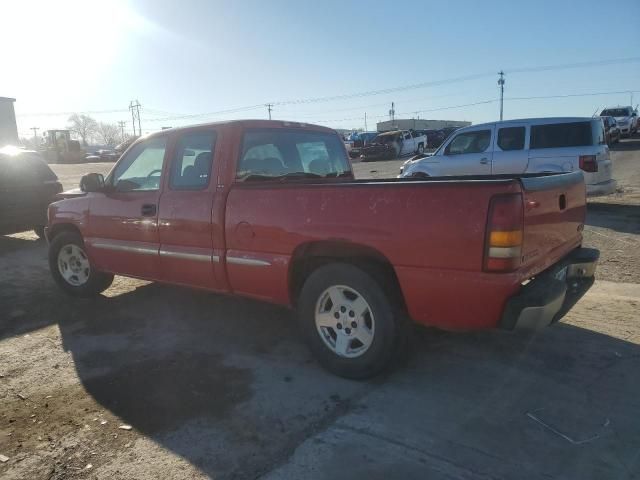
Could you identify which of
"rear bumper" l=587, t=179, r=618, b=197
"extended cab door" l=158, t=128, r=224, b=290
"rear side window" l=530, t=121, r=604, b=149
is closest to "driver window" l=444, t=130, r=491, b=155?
"rear side window" l=530, t=121, r=604, b=149

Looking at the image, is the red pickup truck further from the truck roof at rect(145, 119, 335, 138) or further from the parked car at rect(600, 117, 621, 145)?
the parked car at rect(600, 117, 621, 145)

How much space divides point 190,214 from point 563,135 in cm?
830

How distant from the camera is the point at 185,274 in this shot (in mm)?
4391

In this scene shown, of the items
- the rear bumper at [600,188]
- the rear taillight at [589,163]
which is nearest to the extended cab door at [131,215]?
the rear taillight at [589,163]

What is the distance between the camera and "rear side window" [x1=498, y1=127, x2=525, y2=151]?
10.1 metres

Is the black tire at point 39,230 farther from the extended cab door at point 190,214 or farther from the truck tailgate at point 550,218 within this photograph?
the truck tailgate at point 550,218

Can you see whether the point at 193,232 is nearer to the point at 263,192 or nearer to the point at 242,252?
the point at 242,252

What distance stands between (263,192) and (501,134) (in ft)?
26.6

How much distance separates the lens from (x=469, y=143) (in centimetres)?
1085

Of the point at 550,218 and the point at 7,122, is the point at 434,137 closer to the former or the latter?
the point at 550,218

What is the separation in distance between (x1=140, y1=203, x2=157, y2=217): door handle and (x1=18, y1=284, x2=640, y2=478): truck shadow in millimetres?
1090

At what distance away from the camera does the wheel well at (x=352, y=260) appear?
3.31 meters

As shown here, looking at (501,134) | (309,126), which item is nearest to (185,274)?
(309,126)

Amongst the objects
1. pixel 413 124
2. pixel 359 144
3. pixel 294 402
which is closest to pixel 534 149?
pixel 294 402
